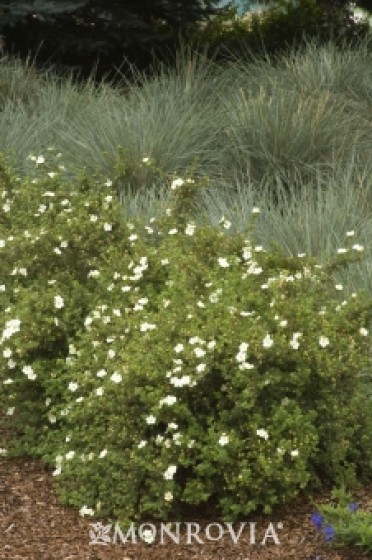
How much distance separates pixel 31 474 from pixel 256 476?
3.37 ft

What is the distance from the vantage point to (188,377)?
146 inches

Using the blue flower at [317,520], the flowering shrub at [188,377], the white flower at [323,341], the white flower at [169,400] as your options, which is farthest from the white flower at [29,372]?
the blue flower at [317,520]

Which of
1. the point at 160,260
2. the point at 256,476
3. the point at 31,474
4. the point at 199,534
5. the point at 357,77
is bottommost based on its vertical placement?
the point at 31,474

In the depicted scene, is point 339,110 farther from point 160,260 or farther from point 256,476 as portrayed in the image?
point 256,476

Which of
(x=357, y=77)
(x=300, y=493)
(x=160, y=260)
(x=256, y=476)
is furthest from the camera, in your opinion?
(x=357, y=77)

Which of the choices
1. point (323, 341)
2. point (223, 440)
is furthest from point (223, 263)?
point (223, 440)

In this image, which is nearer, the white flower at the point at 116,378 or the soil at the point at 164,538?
the soil at the point at 164,538

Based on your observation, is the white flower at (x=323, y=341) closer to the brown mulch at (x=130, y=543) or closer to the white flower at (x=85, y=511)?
the brown mulch at (x=130, y=543)

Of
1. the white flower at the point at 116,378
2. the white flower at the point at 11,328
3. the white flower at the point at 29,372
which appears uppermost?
the white flower at the point at 116,378

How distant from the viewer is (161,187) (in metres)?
6.68

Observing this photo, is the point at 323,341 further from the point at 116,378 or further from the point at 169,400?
the point at 116,378

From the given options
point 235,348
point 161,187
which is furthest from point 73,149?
point 235,348

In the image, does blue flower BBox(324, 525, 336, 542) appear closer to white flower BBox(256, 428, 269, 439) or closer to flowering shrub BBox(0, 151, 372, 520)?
flowering shrub BBox(0, 151, 372, 520)

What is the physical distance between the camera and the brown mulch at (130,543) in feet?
11.9
